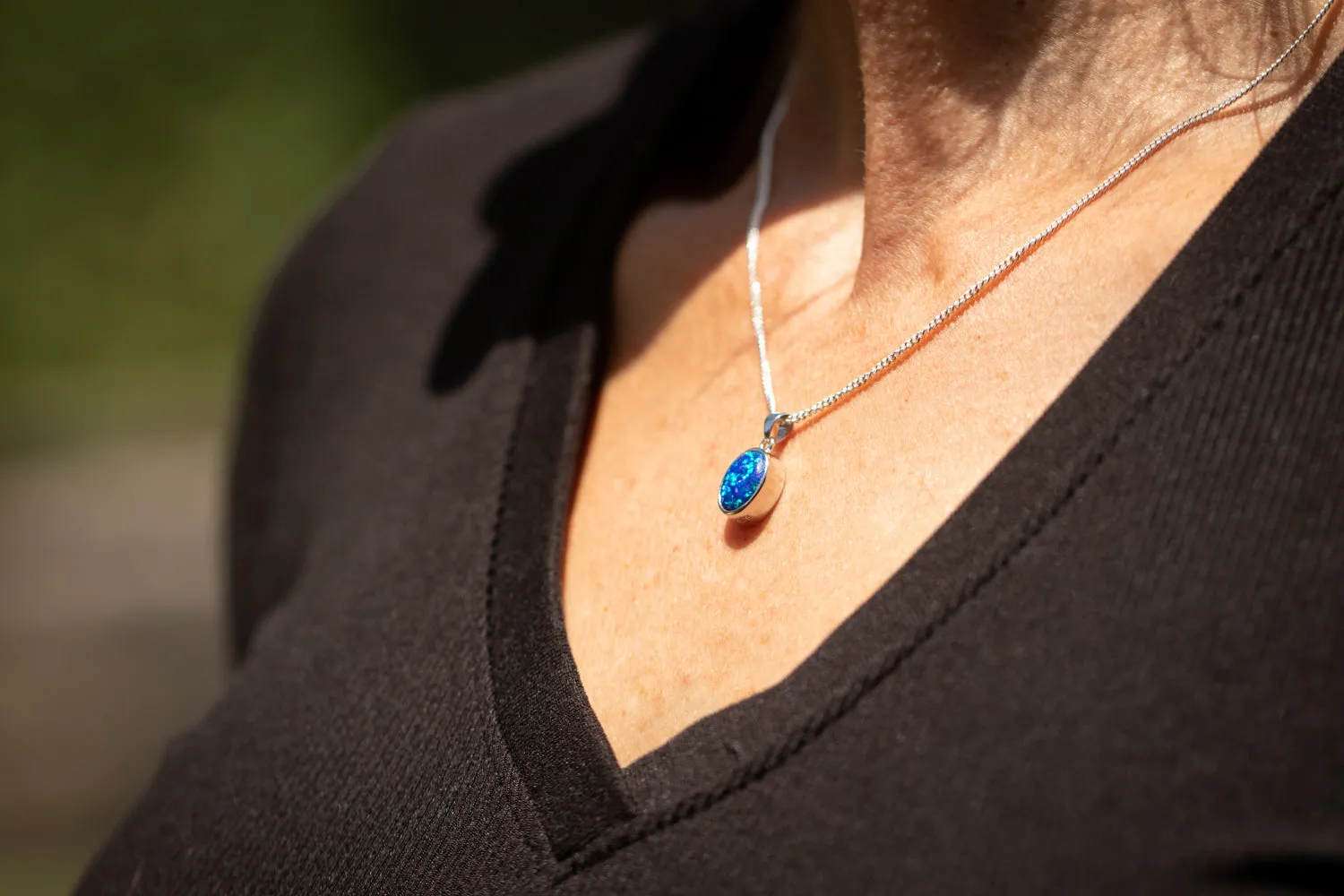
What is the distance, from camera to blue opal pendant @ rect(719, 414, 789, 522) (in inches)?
38.1

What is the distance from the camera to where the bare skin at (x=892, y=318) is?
896mm

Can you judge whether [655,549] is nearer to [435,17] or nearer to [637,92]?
[637,92]

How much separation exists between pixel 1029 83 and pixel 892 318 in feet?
0.71

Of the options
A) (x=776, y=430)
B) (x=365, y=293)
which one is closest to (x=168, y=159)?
(x=365, y=293)

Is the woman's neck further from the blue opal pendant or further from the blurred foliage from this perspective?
the blurred foliage

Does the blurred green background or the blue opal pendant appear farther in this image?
the blurred green background

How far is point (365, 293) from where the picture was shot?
1475 mm

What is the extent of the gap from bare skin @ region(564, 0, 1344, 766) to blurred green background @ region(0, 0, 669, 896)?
8.75 ft

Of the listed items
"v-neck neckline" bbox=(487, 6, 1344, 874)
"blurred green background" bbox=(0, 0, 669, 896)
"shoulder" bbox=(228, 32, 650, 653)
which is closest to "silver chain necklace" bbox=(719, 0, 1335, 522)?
"v-neck neckline" bbox=(487, 6, 1344, 874)

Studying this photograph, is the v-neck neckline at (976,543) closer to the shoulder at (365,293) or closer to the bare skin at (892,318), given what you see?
the bare skin at (892,318)

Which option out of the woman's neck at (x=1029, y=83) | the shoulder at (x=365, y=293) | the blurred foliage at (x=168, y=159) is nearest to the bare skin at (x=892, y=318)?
the woman's neck at (x=1029, y=83)

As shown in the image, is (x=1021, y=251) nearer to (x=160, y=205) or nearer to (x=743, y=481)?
(x=743, y=481)

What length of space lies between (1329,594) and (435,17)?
15.1 feet

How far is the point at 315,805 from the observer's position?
0.98 meters
